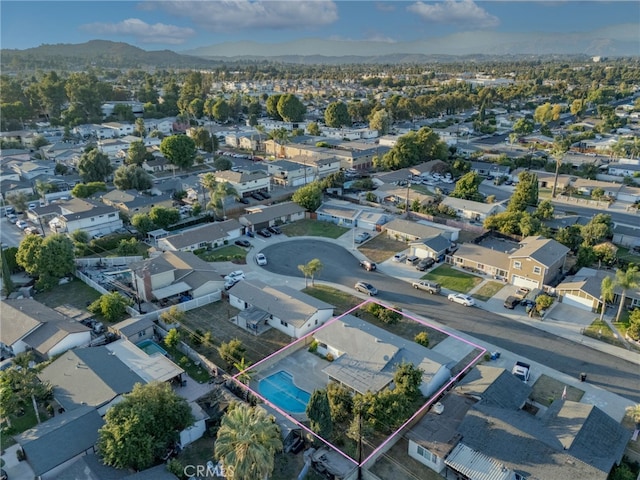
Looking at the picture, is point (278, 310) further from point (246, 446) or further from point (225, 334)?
point (246, 446)

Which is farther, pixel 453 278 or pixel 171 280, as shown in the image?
pixel 453 278

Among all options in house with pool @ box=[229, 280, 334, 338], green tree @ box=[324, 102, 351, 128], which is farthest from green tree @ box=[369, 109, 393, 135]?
house with pool @ box=[229, 280, 334, 338]

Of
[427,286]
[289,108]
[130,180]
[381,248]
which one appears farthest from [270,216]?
[289,108]

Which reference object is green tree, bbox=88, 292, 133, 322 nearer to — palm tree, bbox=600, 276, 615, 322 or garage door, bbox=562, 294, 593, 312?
garage door, bbox=562, 294, 593, 312

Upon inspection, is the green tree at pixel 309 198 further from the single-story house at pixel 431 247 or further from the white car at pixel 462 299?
the white car at pixel 462 299

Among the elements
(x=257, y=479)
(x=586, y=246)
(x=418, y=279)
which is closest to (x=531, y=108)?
(x=586, y=246)
